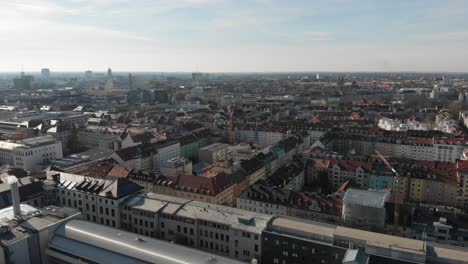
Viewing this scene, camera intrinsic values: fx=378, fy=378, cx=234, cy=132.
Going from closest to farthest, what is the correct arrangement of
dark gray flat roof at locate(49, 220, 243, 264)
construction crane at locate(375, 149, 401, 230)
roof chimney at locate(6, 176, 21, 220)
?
dark gray flat roof at locate(49, 220, 243, 264) → roof chimney at locate(6, 176, 21, 220) → construction crane at locate(375, 149, 401, 230)

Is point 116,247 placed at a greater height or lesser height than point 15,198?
lesser

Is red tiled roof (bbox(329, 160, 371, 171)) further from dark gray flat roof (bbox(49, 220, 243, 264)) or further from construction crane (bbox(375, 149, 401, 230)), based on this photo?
dark gray flat roof (bbox(49, 220, 243, 264))

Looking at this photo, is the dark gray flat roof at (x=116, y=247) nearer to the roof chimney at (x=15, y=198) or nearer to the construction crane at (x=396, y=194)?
the roof chimney at (x=15, y=198)

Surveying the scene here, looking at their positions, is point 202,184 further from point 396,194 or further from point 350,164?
point 350,164

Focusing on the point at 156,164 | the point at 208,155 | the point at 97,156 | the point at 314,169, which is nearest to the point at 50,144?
the point at 97,156

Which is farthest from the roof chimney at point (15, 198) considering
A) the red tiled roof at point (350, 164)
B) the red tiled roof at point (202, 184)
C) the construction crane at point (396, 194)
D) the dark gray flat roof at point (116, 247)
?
the red tiled roof at point (350, 164)

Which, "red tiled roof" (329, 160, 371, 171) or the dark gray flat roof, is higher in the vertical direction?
the dark gray flat roof

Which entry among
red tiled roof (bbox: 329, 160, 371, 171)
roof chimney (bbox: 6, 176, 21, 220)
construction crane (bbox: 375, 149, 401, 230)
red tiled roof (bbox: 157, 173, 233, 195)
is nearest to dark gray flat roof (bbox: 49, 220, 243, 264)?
roof chimney (bbox: 6, 176, 21, 220)

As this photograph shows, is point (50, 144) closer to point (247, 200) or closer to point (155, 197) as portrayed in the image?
point (155, 197)

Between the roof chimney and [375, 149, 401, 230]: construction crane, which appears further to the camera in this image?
[375, 149, 401, 230]: construction crane

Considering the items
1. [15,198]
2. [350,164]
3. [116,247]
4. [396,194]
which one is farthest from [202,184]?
[350,164]

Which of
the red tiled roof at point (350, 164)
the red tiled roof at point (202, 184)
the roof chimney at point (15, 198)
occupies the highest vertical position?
the roof chimney at point (15, 198)
